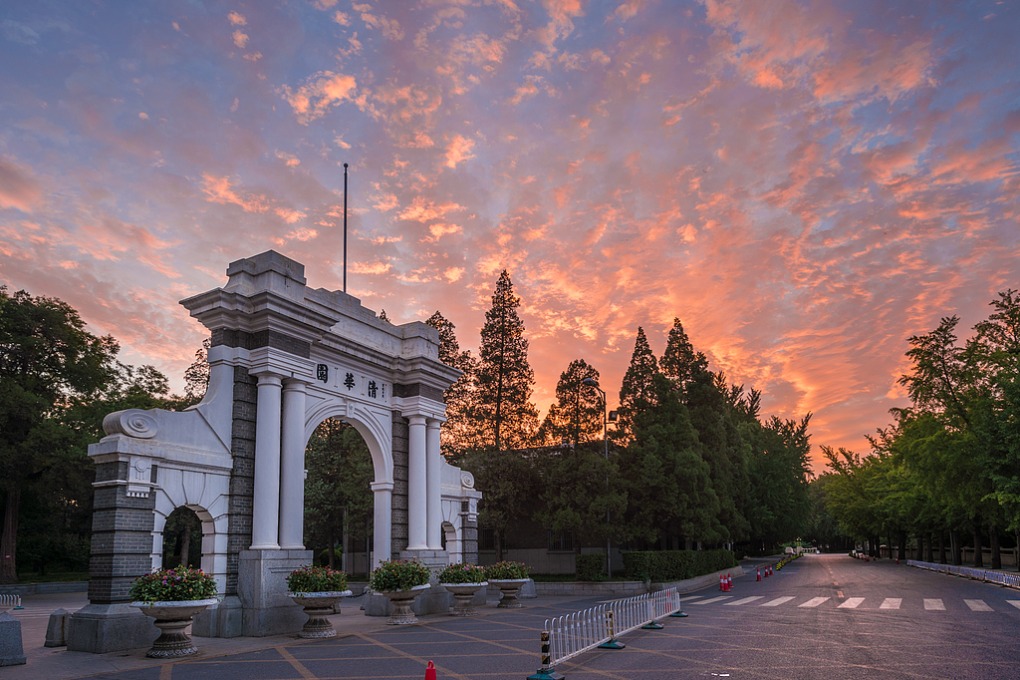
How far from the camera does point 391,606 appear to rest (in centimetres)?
2023

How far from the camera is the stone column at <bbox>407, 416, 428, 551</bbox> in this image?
2202 cm

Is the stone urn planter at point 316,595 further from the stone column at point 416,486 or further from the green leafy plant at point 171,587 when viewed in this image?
the stone column at point 416,486

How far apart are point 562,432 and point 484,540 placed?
31.8 feet

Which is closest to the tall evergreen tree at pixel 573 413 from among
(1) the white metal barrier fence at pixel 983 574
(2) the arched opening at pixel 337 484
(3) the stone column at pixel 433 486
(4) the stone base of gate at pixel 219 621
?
(2) the arched opening at pixel 337 484

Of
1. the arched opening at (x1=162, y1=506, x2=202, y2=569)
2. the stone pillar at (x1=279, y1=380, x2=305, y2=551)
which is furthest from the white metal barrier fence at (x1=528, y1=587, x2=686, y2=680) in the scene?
the arched opening at (x1=162, y1=506, x2=202, y2=569)

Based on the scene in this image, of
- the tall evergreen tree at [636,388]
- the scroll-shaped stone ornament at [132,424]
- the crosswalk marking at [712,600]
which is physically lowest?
the crosswalk marking at [712,600]

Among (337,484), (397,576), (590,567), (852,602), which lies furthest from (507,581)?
(337,484)

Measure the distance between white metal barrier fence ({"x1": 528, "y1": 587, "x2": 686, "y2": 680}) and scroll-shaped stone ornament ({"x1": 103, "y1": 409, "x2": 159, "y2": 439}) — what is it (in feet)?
28.7

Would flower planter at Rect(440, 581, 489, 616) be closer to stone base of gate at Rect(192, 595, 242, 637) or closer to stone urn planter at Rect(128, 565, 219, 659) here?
stone base of gate at Rect(192, 595, 242, 637)

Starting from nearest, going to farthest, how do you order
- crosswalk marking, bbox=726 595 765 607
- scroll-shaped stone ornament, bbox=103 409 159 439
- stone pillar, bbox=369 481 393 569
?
scroll-shaped stone ornament, bbox=103 409 159 439 → stone pillar, bbox=369 481 393 569 → crosswalk marking, bbox=726 595 765 607

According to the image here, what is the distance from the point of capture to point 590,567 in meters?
34.3

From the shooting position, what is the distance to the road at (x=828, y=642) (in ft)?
38.0

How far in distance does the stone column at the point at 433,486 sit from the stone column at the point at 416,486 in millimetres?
318

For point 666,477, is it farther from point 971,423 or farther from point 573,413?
point 971,423
